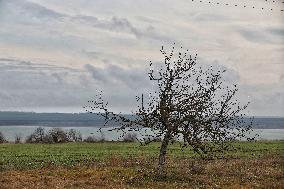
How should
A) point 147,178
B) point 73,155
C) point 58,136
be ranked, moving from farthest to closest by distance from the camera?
1. point 58,136
2. point 73,155
3. point 147,178

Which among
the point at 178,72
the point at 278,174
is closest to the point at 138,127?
the point at 178,72

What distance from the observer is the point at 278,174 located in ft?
105

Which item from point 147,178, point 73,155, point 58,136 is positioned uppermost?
point 58,136

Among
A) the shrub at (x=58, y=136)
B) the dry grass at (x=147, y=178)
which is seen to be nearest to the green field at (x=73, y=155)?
the dry grass at (x=147, y=178)

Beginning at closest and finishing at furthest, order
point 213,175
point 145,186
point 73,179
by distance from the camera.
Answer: point 145,186
point 73,179
point 213,175

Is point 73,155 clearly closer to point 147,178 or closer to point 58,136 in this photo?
point 147,178

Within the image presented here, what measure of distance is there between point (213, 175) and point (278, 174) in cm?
407

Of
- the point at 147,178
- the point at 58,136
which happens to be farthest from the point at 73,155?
the point at 58,136

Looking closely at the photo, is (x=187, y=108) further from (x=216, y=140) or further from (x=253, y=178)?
(x=253, y=178)

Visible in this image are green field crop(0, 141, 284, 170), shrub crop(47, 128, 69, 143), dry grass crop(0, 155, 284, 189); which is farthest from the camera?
shrub crop(47, 128, 69, 143)

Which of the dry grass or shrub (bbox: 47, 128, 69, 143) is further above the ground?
shrub (bbox: 47, 128, 69, 143)

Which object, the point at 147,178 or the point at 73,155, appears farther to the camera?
the point at 73,155

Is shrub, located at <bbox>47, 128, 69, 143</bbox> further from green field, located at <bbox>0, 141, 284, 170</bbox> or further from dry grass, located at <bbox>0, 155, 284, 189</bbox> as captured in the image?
dry grass, located at <bbox>0, 155, 284, 189</bbox>

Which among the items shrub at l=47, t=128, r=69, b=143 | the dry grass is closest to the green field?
the dry grass
